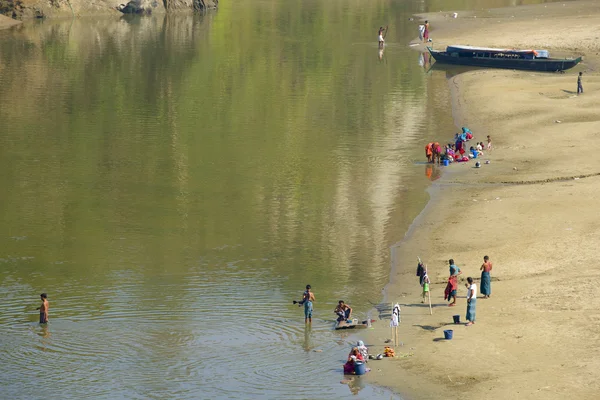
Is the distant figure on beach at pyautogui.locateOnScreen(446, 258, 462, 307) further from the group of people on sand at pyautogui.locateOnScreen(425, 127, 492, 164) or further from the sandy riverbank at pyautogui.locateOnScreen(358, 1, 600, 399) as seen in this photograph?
the group of people on sand at pyautogui.locateOnScreen(425, 127, 492, 164)

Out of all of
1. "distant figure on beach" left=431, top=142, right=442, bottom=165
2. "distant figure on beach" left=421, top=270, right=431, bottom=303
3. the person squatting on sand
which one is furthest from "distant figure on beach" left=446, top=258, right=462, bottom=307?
"distant figure on beach" left=431, top=142, right=442, bottom=165

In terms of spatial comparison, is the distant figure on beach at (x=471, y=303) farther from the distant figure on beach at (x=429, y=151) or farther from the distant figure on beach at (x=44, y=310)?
the distant figure on beach at (x=429, y=151)

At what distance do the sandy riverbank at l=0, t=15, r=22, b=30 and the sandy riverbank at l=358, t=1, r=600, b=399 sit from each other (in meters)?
58.4

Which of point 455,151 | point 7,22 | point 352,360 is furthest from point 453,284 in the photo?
Result: point 7,22

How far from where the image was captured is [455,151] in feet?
174

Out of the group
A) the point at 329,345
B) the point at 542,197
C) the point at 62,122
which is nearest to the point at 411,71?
the point at 62,122

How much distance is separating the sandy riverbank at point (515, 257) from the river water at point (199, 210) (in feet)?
4.99

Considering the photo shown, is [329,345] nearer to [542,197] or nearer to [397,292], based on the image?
[397,292]

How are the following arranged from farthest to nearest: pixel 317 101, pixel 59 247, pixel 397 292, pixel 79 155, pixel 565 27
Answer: pixel 565 27 < pixel 317 101 < pixel 79 155 < pixel 59 247 < pixel 397 292

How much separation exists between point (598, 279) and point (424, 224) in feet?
34.7

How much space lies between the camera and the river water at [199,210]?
2852 cm

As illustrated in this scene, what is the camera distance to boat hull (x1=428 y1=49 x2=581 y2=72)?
77.1 meters

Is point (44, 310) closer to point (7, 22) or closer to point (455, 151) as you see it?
point (455, 151)

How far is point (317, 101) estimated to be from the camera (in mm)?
67938
